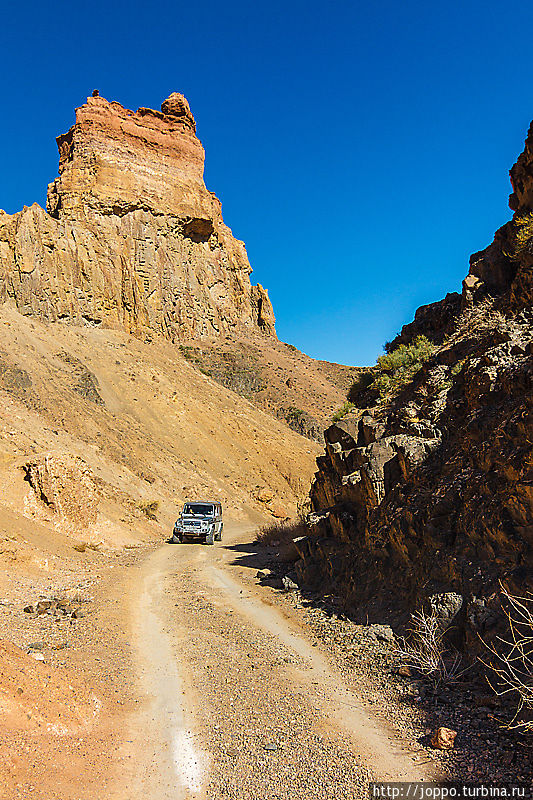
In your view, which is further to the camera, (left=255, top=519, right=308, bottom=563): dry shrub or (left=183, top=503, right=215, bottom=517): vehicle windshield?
(left=183, top=503, right=215, bottom=517): vehicle windshield

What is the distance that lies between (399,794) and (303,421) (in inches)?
1878

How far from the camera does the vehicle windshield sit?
77.4 ft

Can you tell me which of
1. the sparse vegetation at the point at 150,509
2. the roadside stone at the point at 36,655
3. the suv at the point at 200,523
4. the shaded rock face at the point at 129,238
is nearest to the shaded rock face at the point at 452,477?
the roadside stone at the point at 36,655

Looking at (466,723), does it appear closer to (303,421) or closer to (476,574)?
(476,574)

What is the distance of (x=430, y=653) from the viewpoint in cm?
671

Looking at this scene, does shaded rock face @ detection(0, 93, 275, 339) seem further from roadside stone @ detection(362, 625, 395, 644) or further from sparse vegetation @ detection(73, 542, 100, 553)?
Result: roadside stone @ detection(362, 625, 395, 644)

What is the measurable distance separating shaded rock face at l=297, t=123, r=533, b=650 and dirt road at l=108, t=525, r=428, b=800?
6.09 feet

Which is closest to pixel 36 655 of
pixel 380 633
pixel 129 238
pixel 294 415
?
pixel 380 633

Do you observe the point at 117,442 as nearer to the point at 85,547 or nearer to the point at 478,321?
the point at 85,547

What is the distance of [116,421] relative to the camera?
3634cm

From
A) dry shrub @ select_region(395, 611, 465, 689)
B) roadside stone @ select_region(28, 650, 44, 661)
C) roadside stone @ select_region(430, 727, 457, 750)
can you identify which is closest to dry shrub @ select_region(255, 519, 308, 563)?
dry shrub @ select_region(395, 611, 465, 689)

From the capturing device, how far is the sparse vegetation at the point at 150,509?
84.4 feet

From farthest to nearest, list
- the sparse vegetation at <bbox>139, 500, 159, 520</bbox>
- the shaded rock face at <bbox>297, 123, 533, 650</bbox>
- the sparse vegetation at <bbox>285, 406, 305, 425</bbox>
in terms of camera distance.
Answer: the sparse vegetation at <bbox>285, 406, 305, 425</bbox>, the sparse vegetation at <bbox>139, 500, 159, 520</bbox>, the shaded rock face at <bbox>297, 123, 533, 650</bbox>

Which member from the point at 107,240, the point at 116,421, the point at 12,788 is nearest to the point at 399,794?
the point at 12,788
